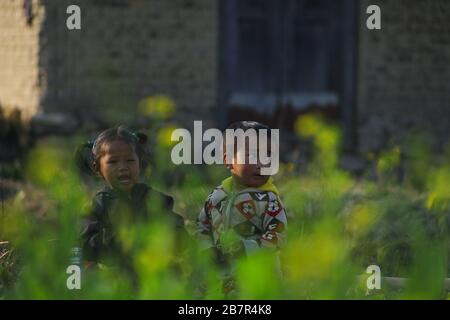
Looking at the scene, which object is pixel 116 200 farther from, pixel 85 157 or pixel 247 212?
pixel 247 212

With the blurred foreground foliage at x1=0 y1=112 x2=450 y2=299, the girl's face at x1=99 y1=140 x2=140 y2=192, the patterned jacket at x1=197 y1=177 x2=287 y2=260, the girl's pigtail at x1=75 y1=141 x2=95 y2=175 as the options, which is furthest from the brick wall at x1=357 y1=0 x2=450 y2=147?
the girl's face at x1=99 y1=140 x2=140 y2=192

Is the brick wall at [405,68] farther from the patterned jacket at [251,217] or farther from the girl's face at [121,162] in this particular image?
the girl's face at [121,162]

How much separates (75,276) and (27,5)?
692 cm

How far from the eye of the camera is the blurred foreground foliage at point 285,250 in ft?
8.00

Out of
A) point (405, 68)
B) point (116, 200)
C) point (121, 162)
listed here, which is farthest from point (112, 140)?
point (405, 68)

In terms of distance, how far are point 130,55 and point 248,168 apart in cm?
610

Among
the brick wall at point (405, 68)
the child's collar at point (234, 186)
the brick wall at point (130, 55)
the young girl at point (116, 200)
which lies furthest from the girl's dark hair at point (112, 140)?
the brick wall at point (405, 68)

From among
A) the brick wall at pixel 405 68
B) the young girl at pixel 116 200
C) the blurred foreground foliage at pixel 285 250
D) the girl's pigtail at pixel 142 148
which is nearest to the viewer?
the blurred foreground foliage at pixel 285 250

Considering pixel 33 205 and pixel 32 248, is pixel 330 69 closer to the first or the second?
pixel 33 205

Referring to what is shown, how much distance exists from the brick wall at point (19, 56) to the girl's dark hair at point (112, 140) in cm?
579

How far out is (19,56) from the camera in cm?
998

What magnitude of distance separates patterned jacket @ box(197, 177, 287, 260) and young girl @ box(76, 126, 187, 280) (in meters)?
0.15

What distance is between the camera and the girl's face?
151 inches
